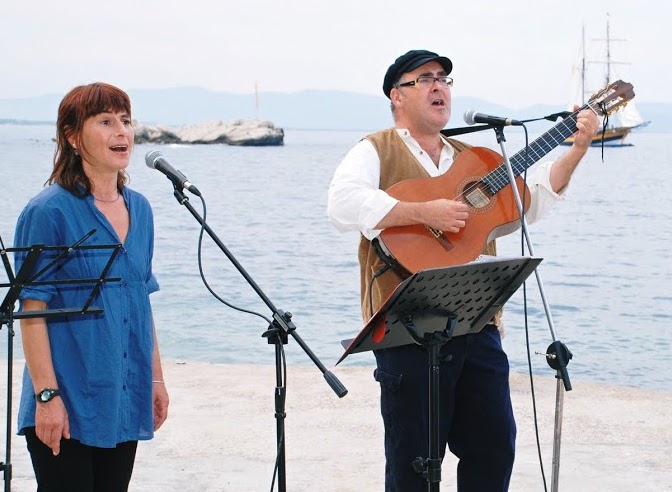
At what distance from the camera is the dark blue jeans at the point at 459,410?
3.27 meters

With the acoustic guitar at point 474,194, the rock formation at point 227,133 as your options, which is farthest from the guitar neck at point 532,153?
the rock formation at point 227,133

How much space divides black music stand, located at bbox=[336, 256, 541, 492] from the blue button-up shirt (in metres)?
0.60

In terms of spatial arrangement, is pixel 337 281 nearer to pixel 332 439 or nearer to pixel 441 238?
pixel 332 439

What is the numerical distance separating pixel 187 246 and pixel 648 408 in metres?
14.9

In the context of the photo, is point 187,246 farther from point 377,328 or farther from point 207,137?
point 207,137

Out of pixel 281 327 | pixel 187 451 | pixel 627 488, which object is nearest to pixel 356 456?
pixel 187 451

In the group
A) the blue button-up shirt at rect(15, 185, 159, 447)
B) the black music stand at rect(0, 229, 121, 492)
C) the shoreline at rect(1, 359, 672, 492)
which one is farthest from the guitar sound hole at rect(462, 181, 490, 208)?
the shoreline at rect(1, 359, 672, 492)

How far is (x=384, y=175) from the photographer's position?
3418 mm

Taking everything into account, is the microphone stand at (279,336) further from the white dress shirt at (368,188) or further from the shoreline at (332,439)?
the shoreline at (332,439)

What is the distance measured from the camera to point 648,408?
577 centimetres

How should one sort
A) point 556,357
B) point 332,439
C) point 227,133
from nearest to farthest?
point 556,357 < point 332,439 < point 227,133

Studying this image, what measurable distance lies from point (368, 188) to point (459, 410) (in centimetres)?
76

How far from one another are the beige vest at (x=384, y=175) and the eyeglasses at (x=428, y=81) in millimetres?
159

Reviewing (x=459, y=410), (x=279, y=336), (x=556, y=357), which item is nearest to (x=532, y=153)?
(x=556, y=357)
